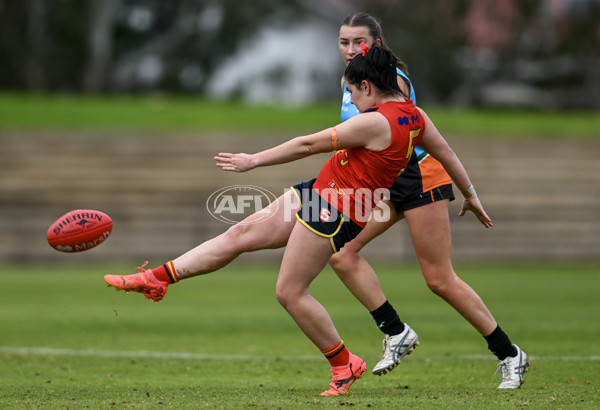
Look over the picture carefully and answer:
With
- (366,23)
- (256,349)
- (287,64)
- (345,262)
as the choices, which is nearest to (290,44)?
(287,64)

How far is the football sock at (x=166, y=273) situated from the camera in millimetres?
6018

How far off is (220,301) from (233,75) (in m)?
21.4

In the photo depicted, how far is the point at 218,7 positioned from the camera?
33469mm

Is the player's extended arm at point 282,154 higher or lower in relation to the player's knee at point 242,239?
higher

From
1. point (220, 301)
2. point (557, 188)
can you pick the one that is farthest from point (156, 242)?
point (557, 188)

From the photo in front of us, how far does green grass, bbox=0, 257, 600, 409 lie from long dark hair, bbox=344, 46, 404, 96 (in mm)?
1875

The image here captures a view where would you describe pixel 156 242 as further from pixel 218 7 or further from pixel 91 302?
pixel 218 7

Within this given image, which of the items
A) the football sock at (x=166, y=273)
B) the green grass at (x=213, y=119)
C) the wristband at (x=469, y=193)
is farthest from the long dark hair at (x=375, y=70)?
the green grass at (x=213, y=119)

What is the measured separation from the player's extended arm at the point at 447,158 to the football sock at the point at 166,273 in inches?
67.7

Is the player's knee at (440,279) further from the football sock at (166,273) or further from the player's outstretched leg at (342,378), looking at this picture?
the football sock at (166,273)

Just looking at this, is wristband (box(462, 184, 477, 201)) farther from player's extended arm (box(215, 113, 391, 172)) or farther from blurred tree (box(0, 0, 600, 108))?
blurred tree (box(0, 0, 600, 108))

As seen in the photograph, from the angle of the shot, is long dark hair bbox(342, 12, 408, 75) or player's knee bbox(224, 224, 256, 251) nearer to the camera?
player's knee bbox(224, 224, 256, 251)

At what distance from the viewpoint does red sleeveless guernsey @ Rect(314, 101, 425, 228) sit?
5.72 meters

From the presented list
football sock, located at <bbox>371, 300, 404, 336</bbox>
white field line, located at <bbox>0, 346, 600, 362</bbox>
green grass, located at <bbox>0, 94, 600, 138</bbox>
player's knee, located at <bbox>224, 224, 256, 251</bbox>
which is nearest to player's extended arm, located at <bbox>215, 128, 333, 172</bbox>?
player's knee, located at <bbox>224, 224, 256, 251</bbox>
